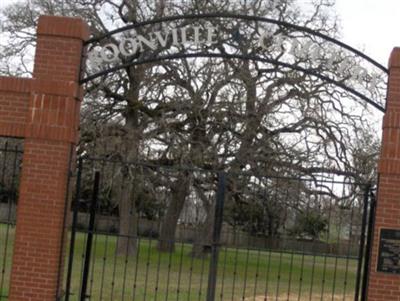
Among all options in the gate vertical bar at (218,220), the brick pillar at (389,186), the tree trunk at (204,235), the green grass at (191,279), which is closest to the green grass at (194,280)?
the green grass at (191,279)

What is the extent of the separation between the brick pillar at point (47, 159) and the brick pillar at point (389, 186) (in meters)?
4.07

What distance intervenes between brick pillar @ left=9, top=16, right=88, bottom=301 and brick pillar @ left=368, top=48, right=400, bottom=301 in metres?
4.07

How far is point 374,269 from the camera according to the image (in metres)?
10.1

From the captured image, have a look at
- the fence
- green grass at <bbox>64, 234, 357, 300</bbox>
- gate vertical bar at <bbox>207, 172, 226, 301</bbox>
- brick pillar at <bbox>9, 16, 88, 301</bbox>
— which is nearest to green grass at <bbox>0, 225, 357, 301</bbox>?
green grass at <bbox>64, 234, 357, 300</bbox>

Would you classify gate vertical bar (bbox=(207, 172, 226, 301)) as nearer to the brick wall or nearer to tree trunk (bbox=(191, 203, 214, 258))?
the brick wall

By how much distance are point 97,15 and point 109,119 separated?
4108 millimetres

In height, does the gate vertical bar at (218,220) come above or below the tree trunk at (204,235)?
above

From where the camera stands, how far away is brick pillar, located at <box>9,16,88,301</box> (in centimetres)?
1054

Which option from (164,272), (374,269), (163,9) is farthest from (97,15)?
(374,269)

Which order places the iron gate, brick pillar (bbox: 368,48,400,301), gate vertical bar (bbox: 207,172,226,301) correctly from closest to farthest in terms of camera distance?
1. brick pillar (bbox: 368,48,400,301)
2. gate vertical bar (bbox: 207,172,226,301)
3. the iron gate

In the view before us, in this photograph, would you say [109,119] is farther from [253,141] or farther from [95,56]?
[95,56]

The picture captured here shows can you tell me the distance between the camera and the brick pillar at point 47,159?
34.6 feet

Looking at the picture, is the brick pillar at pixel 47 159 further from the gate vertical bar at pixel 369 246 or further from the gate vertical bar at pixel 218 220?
the gate vertical bar at pixel 369 246

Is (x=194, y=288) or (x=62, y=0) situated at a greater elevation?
(x=62, y=0)
